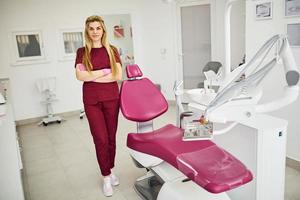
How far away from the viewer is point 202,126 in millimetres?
1568

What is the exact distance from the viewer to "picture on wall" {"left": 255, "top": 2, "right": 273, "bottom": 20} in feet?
9.71

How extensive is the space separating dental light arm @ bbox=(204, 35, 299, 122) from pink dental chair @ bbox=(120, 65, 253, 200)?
399 mm

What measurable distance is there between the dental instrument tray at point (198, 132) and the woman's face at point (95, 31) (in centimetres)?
134

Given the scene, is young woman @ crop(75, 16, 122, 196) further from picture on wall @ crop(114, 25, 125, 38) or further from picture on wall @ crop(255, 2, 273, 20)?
picture on wall @ crop(114, 25, 125, 38)

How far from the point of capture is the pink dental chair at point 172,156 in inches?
63.9

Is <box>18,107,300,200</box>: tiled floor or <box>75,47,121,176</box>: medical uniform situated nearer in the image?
<box>75,47,121,176</box>: medical uniform

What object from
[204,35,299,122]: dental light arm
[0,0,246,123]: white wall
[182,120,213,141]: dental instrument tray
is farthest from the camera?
[0,0,246,123]: white wall

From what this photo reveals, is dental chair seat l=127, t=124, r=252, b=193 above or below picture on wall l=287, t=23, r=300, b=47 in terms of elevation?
below

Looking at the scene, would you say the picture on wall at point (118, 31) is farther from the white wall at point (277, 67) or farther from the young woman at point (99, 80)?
the young woman at point (99, 80)

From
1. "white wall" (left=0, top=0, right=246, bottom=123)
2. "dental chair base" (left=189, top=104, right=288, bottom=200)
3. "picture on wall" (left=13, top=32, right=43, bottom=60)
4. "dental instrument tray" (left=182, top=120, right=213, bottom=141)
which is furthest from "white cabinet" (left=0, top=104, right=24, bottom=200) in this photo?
"picture on wall" (left=13, top=32, right=43, bottom=60)

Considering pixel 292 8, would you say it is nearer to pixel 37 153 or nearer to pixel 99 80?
pixel 99 80

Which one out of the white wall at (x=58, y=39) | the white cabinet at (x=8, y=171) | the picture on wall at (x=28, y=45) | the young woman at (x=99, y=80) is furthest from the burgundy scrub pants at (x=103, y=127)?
the picture on wall at (x=28, y=45)

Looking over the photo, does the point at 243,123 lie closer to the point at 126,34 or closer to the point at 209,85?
the point at 209,85

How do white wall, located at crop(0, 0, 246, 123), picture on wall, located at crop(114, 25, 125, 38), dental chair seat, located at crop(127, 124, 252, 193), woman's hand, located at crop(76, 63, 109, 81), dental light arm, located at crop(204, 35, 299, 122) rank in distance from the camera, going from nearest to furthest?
dental light arm, located at crop(204, 35, 299, 122) → dental chair seat, located at crop(127, 124, 252, 193) → woman's hand, located at crop(76, 63, 109, 81) → white wall, located at crop(0, 0, 246, 123) → picture on wall, located at crop(114, 25, 125, 38)
